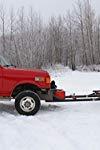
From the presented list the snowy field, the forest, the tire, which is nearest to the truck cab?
the tire

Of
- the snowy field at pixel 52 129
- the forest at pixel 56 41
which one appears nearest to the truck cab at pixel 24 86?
the snowy field at pixel 52 129

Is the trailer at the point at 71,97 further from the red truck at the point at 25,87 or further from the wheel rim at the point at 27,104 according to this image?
the wheel rim at the point at 27,104

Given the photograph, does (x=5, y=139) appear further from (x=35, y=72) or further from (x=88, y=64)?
(x=88, y=64)

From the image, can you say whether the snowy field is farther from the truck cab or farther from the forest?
the forest

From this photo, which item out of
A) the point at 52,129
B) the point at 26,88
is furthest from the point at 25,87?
the point at 52,129

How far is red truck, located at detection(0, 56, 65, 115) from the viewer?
29.9 ft

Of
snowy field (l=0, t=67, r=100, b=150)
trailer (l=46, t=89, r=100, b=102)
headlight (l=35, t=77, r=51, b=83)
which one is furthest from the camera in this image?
trailer (l=46, t=89, r=100, b=102)

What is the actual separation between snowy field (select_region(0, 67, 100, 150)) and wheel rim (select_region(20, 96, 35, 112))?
25 cm

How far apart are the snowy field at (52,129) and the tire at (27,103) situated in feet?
0.61

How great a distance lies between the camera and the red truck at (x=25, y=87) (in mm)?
9102

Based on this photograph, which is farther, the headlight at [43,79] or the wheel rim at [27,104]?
the headlight at [43,79]

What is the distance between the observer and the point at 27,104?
361 inches

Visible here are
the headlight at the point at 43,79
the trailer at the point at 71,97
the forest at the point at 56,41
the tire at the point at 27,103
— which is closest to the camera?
the tire at the point at 27,103

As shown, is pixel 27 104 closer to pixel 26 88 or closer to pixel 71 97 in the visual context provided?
pixel 26 88
